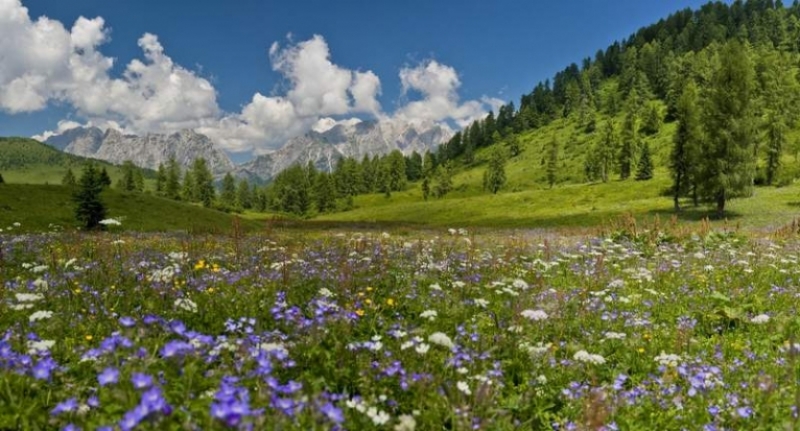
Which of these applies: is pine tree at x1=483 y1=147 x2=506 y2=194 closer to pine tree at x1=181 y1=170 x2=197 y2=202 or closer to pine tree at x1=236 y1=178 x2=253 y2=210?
pine tree at x1=236 y1=178 x2=253 y2=210

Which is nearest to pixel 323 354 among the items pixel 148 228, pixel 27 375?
pixel 27 375

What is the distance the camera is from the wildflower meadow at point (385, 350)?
3555mm

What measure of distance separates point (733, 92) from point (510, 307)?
5164cm

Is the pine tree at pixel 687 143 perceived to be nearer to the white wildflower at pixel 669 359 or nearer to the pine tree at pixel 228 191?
the white wildflower at pixel 669 359

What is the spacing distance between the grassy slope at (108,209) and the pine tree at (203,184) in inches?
4135

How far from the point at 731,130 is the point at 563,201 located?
118 ft

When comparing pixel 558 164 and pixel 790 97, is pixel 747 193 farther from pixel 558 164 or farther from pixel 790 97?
pixel 558 164

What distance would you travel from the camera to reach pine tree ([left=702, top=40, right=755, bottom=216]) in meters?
47.0

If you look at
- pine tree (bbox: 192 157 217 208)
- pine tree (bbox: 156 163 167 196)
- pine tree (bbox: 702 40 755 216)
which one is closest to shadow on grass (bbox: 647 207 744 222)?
pine tree (bbox: 702 40 755 216)

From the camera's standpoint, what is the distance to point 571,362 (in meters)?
6.02

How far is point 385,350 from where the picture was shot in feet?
18.1

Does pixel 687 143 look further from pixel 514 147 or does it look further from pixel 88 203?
pixel 514 147

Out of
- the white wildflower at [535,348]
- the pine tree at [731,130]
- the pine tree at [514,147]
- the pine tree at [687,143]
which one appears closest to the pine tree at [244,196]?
the pine tree at [514,147]

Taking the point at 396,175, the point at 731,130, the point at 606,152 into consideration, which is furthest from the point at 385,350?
the point at 396,175
